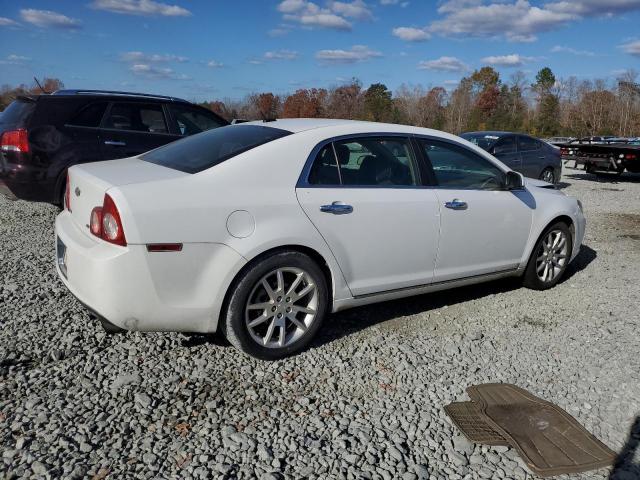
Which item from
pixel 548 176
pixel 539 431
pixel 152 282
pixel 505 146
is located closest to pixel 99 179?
pixel 152 282

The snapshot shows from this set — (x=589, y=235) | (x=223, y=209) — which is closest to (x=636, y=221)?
(x=589, y=235)

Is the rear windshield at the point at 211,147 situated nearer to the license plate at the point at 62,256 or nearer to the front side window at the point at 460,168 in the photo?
the license plate at the point at 62,256

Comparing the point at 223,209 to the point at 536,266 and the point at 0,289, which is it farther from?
the point at 536,266

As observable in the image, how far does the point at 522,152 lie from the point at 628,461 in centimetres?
1050

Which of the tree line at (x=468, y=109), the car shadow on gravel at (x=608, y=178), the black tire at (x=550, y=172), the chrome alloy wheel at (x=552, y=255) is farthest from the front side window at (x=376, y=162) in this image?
the tree line at (x=468, y=109)

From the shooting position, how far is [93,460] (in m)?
2.56

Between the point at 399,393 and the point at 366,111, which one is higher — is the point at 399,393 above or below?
below

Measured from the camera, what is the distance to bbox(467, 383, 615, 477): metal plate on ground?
2730mm

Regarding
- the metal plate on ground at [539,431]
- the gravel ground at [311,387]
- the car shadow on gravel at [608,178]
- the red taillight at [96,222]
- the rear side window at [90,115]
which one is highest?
the rear side window at [90,115]

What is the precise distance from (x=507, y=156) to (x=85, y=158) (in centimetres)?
877

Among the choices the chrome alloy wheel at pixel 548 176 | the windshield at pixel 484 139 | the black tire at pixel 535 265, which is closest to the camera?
the black tire at pixel 535 265

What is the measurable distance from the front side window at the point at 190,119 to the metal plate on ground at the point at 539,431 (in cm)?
592

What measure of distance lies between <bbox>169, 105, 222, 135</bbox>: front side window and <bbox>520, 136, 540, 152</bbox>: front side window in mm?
7531

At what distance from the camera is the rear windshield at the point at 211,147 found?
11.9 feet
